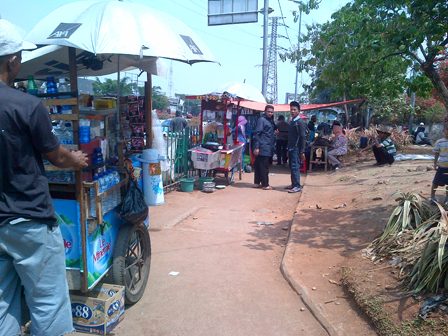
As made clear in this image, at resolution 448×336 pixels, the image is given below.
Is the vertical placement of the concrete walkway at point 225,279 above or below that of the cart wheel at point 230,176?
below

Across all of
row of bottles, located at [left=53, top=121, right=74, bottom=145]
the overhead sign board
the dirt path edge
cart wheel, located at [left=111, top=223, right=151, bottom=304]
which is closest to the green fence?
the dirt path edge

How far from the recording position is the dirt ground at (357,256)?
2.96m

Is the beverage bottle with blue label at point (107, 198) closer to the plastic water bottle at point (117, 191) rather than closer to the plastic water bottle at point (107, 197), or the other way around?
the plastic water bottle at point (107, 197)

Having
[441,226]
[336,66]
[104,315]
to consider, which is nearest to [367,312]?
[441,226]

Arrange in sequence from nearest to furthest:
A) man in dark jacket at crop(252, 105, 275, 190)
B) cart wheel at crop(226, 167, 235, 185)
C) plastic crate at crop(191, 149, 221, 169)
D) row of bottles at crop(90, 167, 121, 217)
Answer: row of bottles at crop(90, 167, 121, 217)
plastic crate at crop(191, 149, 221, 169)
man in dark jacket at crop(252, 105, 275, 190)
cart wheel at crop(226, 167, 235, 185)

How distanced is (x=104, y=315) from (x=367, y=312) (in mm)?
2214

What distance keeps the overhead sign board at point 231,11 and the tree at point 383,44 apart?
26.7 feet

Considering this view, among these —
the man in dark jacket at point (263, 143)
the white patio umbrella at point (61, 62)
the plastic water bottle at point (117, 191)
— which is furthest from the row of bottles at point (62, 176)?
the man in dark jacket at point (263, 143)

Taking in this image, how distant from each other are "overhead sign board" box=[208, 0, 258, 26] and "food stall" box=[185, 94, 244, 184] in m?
6.50

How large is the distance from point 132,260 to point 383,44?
178 inches

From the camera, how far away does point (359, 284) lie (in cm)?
349

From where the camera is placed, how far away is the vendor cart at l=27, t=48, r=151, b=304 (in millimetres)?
2686

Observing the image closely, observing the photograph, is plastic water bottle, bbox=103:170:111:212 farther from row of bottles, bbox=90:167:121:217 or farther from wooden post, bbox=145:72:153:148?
wooden post, bbox=145:72:153:148

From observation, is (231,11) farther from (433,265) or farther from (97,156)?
(433,265)
